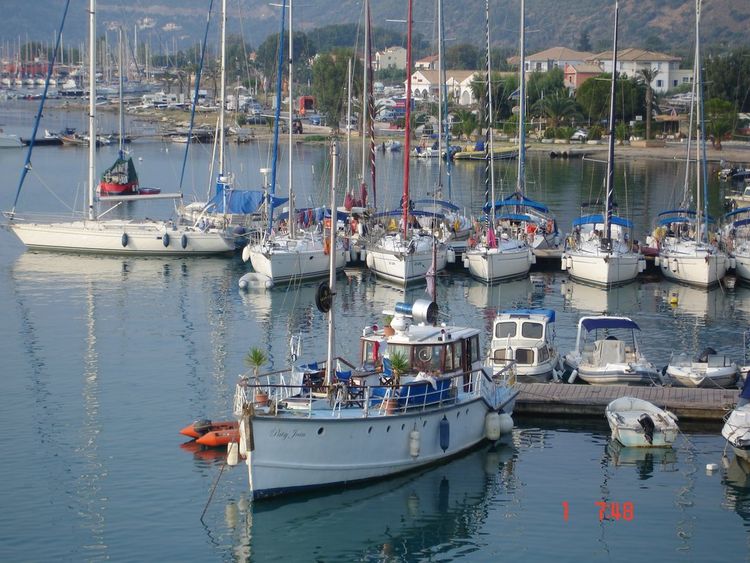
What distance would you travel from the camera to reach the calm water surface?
29.4 metres

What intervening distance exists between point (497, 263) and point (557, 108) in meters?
99.3

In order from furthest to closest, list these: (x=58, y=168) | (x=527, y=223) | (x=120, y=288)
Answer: (x=58, y=168) → (x=527, y=223) → (x=120, y=288)

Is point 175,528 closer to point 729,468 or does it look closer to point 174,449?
point 174,449

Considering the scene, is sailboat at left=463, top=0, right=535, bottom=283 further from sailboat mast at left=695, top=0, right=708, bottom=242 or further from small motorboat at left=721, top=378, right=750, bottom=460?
small motorboat at left=721, top=378, right=750, bottom=460

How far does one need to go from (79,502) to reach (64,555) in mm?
3109

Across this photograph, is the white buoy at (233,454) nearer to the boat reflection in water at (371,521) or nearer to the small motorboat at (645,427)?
the boat reflection in water at (371,521)

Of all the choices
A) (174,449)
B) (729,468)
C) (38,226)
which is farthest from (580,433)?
(38,226)

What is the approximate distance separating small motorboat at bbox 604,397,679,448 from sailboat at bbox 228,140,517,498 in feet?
10.1

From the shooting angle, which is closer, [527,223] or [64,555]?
[64,555]

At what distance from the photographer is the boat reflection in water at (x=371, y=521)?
2903 cm

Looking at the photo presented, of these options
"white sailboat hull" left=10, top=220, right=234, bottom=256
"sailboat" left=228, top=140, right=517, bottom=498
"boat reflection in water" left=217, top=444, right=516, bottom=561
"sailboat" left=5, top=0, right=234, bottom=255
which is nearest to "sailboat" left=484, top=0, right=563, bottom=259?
"white sailboat hull" left=10, top=220, right=234, bottom=256

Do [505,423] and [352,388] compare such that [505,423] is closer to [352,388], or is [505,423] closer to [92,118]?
[352,388]

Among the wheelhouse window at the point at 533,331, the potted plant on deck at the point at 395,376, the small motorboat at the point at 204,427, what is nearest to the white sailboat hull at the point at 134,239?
the wheelhouse window at the point at 533,331

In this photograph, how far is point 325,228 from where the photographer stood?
63219 millimetres
